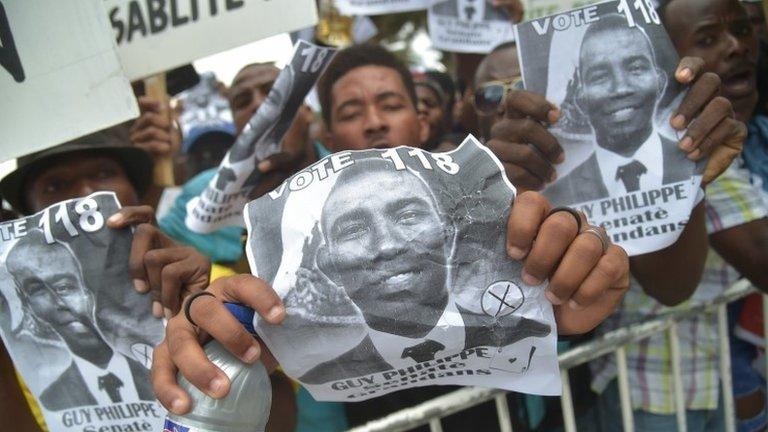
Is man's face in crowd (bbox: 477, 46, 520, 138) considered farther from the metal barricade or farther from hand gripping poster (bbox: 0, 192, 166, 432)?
hand gripping poster (bbox: 0, 192, 166, 432)

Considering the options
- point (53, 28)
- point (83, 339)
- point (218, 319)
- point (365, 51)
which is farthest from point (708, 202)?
point (53, 28)

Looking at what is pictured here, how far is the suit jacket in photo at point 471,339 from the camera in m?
1.02

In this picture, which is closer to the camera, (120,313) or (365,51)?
(120,313)

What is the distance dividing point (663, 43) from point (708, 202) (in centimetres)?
63

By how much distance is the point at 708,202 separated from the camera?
1847mm

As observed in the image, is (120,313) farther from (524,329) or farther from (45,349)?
(524,329)

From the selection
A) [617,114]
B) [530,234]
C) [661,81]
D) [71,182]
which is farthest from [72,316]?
Answer: [661,81]

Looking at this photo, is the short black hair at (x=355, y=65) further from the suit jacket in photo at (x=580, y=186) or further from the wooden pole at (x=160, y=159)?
the suit jacket in photo at (x=580, y=186)

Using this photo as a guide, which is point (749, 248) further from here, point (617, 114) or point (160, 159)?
point (160, 159)

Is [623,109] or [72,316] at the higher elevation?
[623,109]

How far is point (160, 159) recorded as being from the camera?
2512 millimetres

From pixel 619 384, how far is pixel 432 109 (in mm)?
1786

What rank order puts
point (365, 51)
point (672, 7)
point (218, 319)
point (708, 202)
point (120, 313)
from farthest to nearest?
point (365, 51)
point (672, 7)
point (708, 202)
point (120, 313)
point (218, 319)

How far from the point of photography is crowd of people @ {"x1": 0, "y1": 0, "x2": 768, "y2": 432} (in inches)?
38.0
